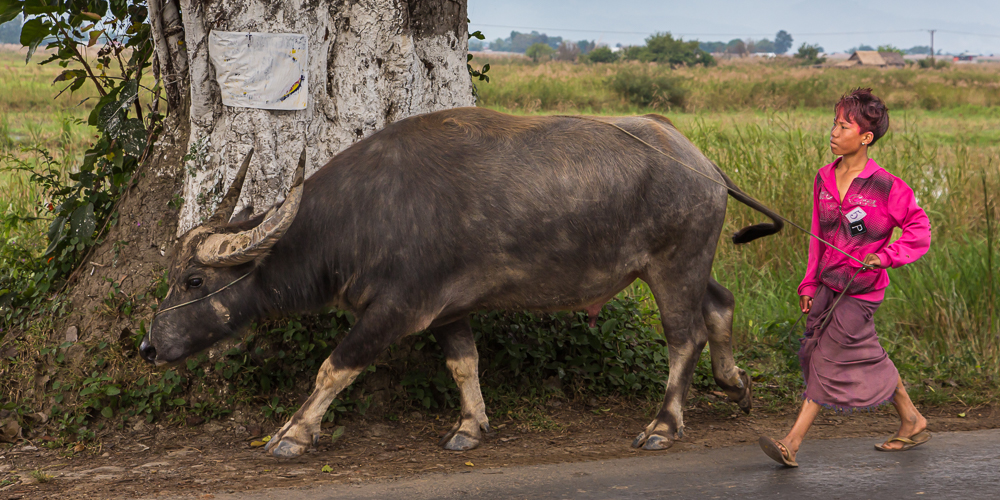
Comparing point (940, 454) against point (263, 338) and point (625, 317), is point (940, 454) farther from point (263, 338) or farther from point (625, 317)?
point (263, 338)

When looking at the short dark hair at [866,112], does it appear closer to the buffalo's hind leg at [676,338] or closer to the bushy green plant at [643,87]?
the buffalo's hind leg at [676,338]

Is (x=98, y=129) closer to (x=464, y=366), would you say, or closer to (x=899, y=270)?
(x=464, y=366)

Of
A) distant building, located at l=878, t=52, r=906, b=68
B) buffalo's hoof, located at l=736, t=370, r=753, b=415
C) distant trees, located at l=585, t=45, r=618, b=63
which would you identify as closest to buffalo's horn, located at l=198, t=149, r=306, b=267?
buffalo's hoof, located at l=736, t=370, r=753, b=415

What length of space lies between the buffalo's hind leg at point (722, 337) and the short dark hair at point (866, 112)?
1.20 m

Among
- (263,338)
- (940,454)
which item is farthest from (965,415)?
(263,338)

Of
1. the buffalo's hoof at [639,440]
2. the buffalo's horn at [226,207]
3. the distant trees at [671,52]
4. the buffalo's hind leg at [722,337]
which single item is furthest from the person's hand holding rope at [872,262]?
the distant trees at [671,52]

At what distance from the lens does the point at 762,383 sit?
208 inches

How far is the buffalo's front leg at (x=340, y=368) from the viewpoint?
3.75 m

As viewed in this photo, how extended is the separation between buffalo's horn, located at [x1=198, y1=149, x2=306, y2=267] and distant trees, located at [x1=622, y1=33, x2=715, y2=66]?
162ft

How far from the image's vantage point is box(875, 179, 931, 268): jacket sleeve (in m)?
3.54

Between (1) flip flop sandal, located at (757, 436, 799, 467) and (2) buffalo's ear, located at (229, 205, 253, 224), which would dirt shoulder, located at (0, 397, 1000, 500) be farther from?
(2) buffalo's ear, located at (229, 205, 253, 224)

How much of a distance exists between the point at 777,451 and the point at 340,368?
1963 mm

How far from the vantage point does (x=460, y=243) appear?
12.5 ft

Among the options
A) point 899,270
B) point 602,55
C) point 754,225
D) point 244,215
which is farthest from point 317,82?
point 602,55
